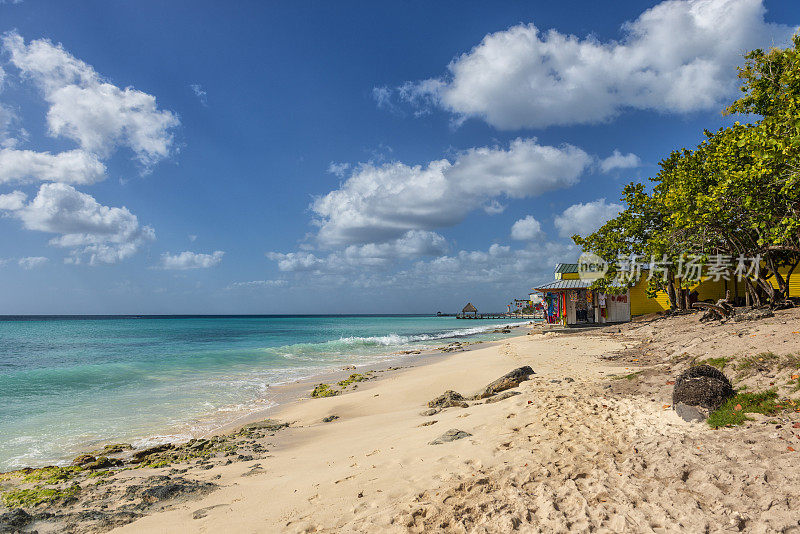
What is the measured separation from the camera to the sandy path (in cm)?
372

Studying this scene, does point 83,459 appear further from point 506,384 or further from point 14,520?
point 506,384

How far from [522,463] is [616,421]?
7.09 ft

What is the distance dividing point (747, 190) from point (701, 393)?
1100 centimetres

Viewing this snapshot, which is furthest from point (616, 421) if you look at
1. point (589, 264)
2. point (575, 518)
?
point (589, 264)

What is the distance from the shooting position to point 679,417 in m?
5.93

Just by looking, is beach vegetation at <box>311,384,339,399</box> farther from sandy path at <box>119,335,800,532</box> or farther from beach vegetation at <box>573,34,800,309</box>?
beach vegetation at <box>573,34,800,309</box>

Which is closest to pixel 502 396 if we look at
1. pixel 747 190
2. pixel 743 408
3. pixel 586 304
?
pixel 743 408

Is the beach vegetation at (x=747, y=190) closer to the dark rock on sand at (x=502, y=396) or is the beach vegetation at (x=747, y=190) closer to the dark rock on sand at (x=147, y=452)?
the dark rock on sand at (x=502, y=396)

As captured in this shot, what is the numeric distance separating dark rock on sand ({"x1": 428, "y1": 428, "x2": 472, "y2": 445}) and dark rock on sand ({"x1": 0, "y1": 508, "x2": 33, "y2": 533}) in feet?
17.8

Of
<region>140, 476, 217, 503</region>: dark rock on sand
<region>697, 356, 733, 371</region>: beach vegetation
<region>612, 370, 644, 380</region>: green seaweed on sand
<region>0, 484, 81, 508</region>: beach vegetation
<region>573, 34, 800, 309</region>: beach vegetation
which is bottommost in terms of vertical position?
<region>0, 484, 81, 508</region>: beach vegetation

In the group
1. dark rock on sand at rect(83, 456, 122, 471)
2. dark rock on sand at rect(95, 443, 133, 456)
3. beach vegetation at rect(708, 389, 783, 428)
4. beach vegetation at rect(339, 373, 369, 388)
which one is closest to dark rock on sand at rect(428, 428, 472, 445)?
beach vegetation at rect(708, 389, 783, 428)

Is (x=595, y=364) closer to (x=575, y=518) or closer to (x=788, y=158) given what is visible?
(x=788, y=158)

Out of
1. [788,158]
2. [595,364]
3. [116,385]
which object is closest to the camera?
[788,158]

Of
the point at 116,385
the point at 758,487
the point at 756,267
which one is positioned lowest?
the point at 116,385
